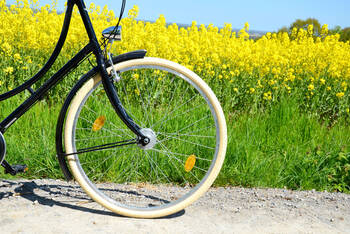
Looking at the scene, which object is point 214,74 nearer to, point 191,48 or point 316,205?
point 191,48

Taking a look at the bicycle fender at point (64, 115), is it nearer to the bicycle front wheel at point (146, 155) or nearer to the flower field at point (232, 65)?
the bicycle front wheel at point (146, 155)

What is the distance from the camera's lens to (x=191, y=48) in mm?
5465

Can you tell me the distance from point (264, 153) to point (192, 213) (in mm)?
1131

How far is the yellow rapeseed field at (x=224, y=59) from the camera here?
5191mm

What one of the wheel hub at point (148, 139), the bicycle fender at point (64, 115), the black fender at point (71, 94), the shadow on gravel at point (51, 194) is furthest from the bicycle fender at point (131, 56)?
the shadow on gravel at point (51, 194)

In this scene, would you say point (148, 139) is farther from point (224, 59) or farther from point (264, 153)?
point (224, 59)

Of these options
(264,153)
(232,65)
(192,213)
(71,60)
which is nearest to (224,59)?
(232,65)

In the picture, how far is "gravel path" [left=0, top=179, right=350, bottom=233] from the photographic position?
252cm

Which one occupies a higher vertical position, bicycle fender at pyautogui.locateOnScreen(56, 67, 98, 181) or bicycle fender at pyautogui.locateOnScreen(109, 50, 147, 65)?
bicycle fender at pyautogui.locateOnScreen(109, 50, 147, 65)

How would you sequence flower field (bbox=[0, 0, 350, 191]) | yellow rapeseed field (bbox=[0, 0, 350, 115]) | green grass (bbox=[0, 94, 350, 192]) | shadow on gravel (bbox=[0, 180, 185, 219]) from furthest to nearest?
yellow rapeseed field (bbox=[0, 0, 350, 115]) < flower field (bbox=[0, 0, 350, 191]) < green grass (bbox=[0, 94, 350, 192]) < shadow on gravel (bbox=[0, 180, 185, 219])

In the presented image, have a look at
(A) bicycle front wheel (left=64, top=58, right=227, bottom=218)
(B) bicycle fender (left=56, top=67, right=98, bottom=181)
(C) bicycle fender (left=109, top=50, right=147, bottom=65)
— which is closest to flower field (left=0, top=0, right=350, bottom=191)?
(A) bicycle front wheel (left=64, top=58, right=227, bottom=218)

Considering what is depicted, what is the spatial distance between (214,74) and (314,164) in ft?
6.94

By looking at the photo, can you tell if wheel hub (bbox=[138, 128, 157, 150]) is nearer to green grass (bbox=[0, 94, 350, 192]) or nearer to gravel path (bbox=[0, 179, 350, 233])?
gravel path (bbox=[0, 179, 350, 233])

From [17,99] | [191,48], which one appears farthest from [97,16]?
[17,99]
